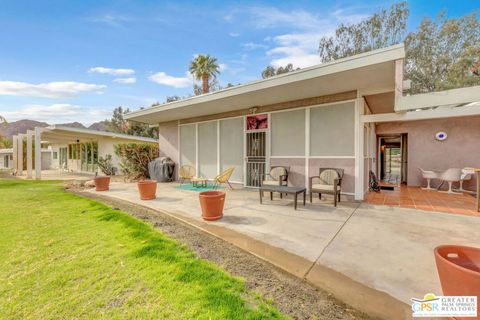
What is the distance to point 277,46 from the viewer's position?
12922mm

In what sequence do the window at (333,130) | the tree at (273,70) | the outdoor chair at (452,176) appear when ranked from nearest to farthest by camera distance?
the window at (333,130), the outdoor chair at (452,176), the tree at (273,70)

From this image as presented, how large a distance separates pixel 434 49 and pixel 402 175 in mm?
11635

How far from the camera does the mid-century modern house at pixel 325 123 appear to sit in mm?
4547

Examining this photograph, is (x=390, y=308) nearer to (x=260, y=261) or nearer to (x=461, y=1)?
(x=260, y=261)

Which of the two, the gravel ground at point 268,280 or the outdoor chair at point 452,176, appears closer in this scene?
the gravel ground at point 268,280

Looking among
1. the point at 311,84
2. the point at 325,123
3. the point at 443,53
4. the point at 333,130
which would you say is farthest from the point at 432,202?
the point at 443,53

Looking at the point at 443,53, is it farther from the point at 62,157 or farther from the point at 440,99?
the point at 62,157

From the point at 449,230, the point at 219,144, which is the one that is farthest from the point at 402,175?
the point at 219,144

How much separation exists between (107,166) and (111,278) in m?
13.5

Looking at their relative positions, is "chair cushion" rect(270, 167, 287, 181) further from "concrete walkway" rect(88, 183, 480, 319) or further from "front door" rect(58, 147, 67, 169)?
"front door" rect(58, 147, 67, 169)

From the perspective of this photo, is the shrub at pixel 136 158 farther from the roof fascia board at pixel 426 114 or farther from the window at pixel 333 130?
the roof fascia board at pixel 426 114

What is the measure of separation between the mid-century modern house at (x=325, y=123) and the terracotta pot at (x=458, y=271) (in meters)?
3.46

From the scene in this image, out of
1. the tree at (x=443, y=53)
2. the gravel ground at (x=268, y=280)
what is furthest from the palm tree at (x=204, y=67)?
the gravel ground at (x=268, y=280)

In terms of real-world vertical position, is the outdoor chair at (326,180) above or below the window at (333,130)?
below
